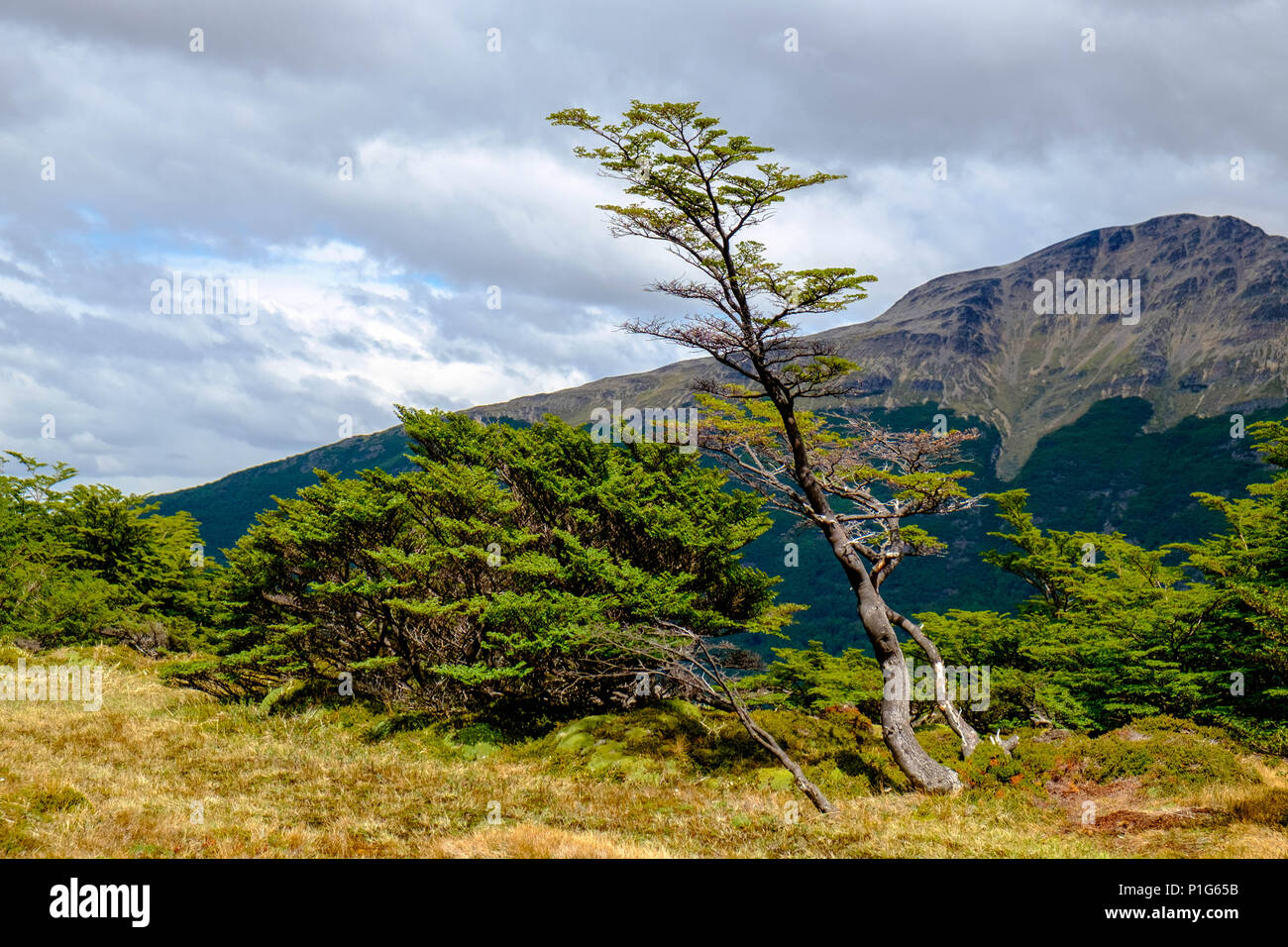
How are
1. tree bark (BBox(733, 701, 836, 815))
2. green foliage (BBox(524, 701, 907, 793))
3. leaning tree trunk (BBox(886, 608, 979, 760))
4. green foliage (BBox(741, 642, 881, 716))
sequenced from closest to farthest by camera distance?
tree bark (BBox(733, 701, 836, 815)) < green foliage (BBox(524, 701, 907, 793)) < leaning tree trunk (BBox(886, 608, 979, 760)) < green foliage (BBox(741, 642, 881, 716))

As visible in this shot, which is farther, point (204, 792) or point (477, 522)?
point (477, 522)

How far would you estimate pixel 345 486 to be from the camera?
23281 millimetres

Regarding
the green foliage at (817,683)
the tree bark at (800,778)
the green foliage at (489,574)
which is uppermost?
the green foliage at (489,574)

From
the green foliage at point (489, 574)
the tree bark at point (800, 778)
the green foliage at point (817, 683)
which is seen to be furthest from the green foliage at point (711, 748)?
the green foliage at point (817, 683)

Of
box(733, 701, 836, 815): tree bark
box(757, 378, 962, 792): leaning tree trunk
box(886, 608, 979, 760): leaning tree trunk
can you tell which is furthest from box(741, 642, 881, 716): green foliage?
box(733, 701, 836, 815): tree bark

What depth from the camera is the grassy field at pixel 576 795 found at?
10.6m

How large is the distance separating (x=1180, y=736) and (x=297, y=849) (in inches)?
644

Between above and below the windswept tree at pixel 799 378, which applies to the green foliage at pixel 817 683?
below

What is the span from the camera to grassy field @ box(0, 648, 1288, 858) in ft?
34.7

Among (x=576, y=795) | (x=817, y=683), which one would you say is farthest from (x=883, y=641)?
(x=817, y=683)

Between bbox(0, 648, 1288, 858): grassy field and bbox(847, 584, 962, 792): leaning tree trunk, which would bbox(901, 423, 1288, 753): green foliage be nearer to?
bbox(0, 648, 1288, 858): grassy field

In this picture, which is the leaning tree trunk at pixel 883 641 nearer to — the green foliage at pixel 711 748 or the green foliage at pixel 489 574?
the green foliage at pixel 711 748
